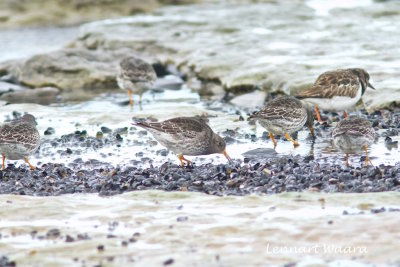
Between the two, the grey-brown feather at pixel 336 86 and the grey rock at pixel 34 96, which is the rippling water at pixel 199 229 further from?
the grey rock at pixel 34 96

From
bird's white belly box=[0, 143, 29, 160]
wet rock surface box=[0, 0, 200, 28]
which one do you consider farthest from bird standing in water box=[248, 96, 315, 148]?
wet rock surface box=[0, 0, 200, 28]

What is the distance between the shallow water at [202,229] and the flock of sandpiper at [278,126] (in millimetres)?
1958

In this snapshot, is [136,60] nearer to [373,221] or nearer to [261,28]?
[261,28]

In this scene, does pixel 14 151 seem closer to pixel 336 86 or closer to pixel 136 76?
pixel 336 86

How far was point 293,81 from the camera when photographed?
1705 centimetres

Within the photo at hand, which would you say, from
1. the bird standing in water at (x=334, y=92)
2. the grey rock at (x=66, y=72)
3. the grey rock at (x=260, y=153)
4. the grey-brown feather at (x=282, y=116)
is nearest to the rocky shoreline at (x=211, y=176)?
the grey rock at (x=260, y=153)

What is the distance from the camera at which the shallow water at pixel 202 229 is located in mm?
7062

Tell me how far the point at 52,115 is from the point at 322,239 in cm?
922

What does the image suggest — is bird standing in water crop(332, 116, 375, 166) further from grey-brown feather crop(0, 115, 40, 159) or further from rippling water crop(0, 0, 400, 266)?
grey-brown feather crop(0, 115, 40, 159)

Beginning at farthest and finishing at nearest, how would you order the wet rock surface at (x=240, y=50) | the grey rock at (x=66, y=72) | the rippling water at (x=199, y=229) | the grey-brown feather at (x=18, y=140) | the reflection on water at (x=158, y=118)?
1. the grey rock at (x=66, y=72)
2. the wet rock surface at (x=240, y=50)
3. the reflection on water at (x=158, y=118)
4. the grey-brown feather at (x=18, y=140)
5. the rippling water at (x=199, y=229)

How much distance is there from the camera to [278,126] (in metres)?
12.3

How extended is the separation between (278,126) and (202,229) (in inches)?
186

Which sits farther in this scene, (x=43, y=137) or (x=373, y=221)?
(x=43, y=137)

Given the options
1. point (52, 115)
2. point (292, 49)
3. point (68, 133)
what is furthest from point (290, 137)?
point (292, 49)
